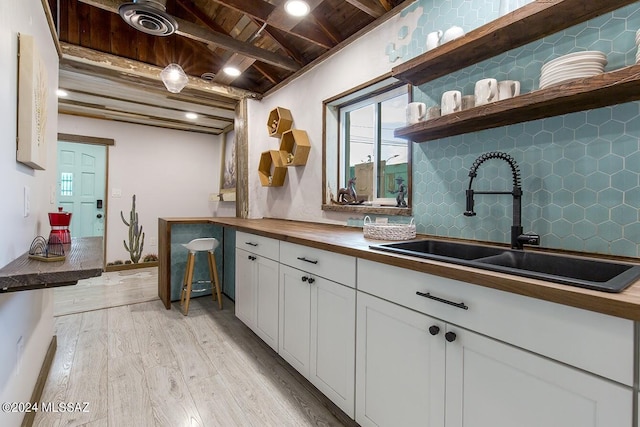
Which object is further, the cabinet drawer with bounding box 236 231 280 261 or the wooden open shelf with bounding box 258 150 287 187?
the wooden open shelf with bounding box 258 150 287 187

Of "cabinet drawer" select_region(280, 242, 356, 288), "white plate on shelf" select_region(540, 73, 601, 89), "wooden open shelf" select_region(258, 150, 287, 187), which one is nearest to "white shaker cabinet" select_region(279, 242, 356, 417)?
"cabinet drawer" select_region(280, 242, 356, 288)

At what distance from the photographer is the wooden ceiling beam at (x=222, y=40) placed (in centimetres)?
223

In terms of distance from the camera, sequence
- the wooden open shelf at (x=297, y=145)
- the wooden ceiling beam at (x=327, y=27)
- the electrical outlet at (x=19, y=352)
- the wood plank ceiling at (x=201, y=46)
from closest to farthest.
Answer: the electrical outlet at (x=19, y=352) → the wood plank ceiling at (x=201, y=46) → the wooden ceiling beam at (x=327, y=27) → the wooden open shelf at (x=297, y=145)

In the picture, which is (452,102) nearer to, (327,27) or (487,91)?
(487,91)

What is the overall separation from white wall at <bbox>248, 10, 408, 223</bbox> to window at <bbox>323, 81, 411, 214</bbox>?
11cm

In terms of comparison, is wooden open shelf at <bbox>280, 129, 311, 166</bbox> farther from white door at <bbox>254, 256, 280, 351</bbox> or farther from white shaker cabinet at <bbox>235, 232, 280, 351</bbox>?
white door at <bbox>254, 256, 280, 351</bbox>

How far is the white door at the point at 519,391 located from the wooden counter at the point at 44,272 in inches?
49.7

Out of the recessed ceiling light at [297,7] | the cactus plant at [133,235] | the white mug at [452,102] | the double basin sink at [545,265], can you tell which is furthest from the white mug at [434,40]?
the cactus plant at [133,235]

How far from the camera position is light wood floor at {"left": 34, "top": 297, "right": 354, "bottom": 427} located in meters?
1.57

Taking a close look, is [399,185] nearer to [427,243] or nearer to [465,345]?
[427,243]

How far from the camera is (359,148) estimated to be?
2.56 m

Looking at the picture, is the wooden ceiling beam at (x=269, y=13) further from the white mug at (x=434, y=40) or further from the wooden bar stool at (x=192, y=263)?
the wooden bar stool at (x=192, y=263)

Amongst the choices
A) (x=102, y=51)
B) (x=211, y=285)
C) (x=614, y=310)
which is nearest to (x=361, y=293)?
(x=614, y=310)

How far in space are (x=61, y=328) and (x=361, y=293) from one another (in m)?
2.79
